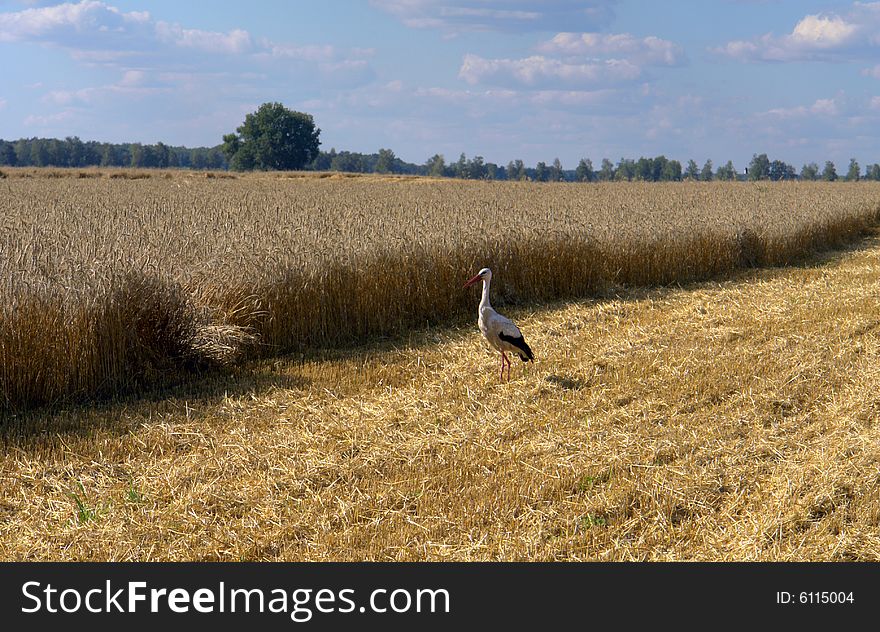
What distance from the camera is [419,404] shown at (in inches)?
341

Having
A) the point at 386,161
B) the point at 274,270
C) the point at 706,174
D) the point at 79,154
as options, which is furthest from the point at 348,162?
the point at 274,270

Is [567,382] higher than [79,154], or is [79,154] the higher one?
[79,154]

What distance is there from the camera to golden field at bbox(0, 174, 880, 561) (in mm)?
5867

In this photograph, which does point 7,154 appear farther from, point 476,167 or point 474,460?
point 474,460

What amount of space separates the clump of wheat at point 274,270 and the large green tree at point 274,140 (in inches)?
2911

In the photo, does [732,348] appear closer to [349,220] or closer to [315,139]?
[349,220]

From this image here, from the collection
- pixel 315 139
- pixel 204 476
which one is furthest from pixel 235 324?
pixel 315 139

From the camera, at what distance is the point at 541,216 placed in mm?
16344

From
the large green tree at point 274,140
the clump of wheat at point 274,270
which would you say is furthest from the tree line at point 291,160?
the clump of wheat at point 274,270

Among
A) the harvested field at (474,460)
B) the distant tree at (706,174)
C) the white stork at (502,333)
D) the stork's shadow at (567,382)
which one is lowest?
the harvested field at (474,460)

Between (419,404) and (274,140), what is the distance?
8677 centimetres

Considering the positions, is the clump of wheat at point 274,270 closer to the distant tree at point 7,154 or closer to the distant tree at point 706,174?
the distant tree at point 706,174

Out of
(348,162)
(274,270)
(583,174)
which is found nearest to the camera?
(274,270)

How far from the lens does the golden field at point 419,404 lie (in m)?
5.87
